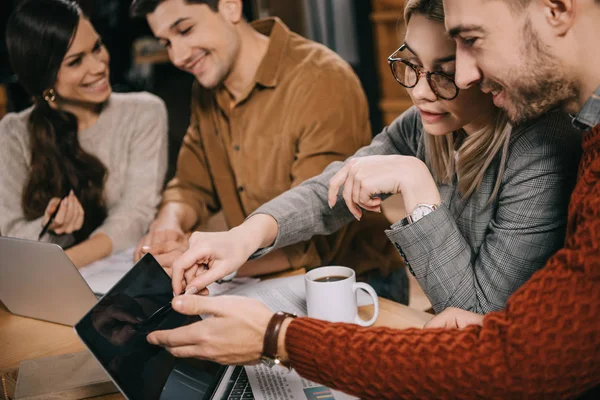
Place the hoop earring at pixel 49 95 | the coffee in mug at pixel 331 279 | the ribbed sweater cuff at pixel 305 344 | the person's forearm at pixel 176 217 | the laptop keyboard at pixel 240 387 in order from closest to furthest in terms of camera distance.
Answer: the ribbed sweater cuff at pixel 305 344, the laptop keyboard at pixel 240 387, the coffee in mug at pixel 331 279, the person's forearm at pixel 176 217, the hoop earring at pixel 49 95

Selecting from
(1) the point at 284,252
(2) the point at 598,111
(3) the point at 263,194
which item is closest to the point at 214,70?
(3) the point at 263,194

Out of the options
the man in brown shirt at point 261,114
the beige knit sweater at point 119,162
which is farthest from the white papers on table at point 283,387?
the beige knit sweater at point 119,162

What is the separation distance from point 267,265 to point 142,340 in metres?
0.55

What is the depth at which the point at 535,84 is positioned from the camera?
0.90 metres

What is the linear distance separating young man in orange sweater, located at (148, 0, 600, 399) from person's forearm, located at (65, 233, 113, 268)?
768 millimetres

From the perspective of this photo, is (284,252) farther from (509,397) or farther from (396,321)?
(509,397)

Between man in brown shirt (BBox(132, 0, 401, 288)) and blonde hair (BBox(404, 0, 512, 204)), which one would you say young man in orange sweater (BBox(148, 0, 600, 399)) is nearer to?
blonde hair (BBox(404, 0, 512, 204))

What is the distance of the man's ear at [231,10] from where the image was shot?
71.4 inches

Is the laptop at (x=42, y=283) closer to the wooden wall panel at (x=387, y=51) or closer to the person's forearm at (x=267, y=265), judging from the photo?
the person's forearm at (x=267, y=265)

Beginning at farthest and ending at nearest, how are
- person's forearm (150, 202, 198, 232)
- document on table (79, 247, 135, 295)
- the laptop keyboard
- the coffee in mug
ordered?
person's forearm (150, 202, 198, 232)
document on table (79, 247, 135, 295)
the coffee in mug
the laptop keyboard

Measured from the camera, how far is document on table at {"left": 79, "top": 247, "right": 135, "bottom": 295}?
1378 millimetres

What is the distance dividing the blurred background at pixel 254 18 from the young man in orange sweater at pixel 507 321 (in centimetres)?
123

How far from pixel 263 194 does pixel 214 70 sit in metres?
0.41

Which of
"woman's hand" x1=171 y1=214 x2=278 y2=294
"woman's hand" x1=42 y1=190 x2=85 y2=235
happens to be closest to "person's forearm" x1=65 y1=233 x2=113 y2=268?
"woman's hand" x1=42 y1=190 x2=85 y2=235
